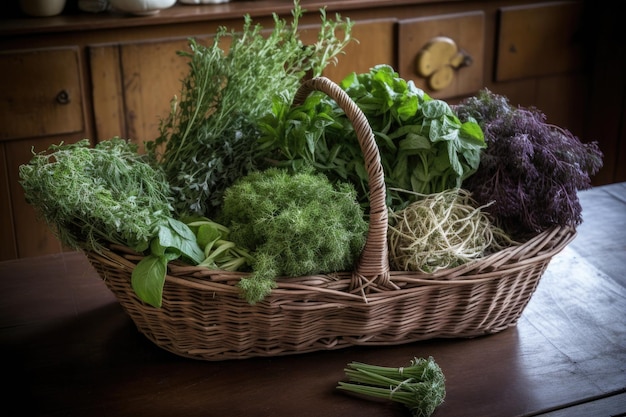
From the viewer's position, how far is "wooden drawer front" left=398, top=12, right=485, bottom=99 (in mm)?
2781

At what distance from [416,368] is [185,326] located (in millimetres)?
367

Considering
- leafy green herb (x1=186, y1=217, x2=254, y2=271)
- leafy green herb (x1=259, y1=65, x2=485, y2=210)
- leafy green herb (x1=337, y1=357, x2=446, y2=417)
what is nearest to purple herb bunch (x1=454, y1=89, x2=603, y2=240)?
leafy green herb (x1=259, y1=65, x2=485, y2=210)

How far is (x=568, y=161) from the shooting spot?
Answer: 1395 mm

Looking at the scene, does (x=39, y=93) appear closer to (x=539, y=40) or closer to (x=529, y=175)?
(x=529, y=175)

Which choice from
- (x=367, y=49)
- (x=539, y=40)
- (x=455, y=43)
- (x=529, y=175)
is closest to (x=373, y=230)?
(x=529, y=175)

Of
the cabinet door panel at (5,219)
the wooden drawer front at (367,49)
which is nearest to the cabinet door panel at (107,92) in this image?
the cabinet door panel at (5,219)

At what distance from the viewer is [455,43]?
287 cm

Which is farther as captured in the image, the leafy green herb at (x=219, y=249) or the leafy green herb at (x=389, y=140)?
the leafy green herb at (x=389, y=140)

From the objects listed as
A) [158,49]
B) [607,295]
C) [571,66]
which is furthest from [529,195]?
[571,66]

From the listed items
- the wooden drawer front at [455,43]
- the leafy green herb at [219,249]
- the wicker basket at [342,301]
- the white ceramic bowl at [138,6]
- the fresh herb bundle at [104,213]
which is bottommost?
the wicker basket at [342,301]

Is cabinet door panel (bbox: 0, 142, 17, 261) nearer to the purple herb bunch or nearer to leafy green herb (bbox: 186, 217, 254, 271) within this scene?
leafy green herb (bbox: 186, 217, 254, 271)

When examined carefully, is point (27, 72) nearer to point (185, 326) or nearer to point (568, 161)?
point (185, 326)

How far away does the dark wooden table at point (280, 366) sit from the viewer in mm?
1146

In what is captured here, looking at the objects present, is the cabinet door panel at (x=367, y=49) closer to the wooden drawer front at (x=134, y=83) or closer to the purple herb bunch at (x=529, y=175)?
the wooden drawer front at (x=134, y=83)
